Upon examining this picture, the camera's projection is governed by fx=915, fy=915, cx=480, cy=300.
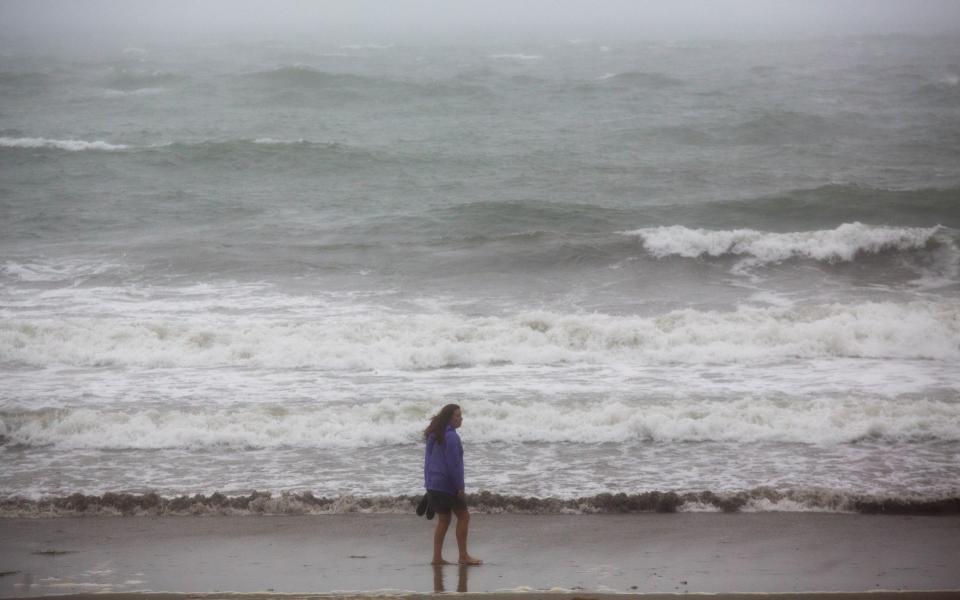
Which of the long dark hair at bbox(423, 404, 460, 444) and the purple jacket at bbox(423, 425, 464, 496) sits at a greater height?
the long dark hair at bbox(423, 404, 460, 444)

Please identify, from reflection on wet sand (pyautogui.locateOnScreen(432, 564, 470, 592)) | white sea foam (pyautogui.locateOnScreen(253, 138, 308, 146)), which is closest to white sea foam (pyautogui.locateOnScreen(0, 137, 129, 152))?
white sea foam (pyautogui.locateOnScreen(253, 138, 308, 146))

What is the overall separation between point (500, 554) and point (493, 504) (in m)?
1.02

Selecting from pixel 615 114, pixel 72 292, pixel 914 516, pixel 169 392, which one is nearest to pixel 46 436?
pixel 169 392

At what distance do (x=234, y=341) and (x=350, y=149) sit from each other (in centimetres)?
1641

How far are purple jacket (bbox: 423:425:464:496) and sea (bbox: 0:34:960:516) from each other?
1.46 metres

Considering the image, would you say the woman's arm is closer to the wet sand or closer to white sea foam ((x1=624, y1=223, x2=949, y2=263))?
the wet sand

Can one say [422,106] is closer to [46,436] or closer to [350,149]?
[350,149]

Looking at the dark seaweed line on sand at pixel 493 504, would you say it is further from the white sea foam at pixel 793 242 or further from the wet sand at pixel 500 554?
the white sea foam at pixel 793 242

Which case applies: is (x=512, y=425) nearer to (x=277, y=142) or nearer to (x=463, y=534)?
(x=463, y=534)

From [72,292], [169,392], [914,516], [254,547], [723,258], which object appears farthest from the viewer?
[723,258]

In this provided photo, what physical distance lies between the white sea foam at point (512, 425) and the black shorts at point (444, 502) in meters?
3.24

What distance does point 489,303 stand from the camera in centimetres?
1568

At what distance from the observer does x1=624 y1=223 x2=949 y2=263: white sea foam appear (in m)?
18.3

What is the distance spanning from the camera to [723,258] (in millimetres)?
18406
